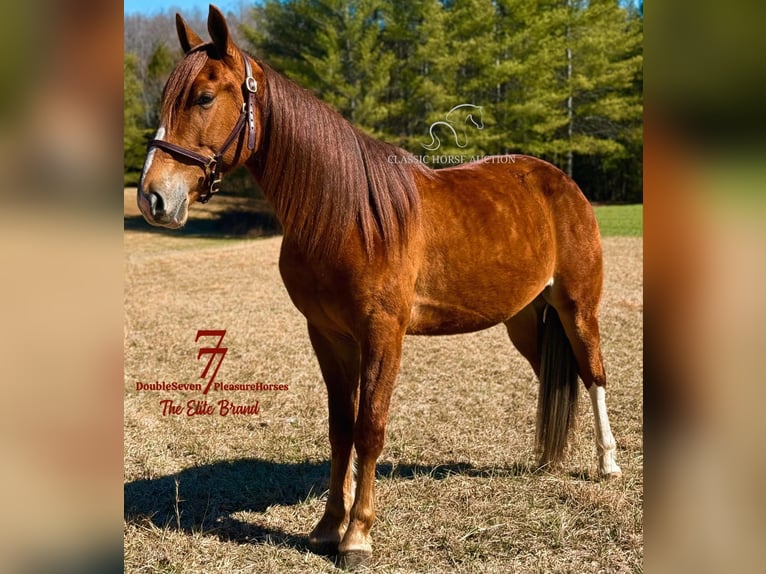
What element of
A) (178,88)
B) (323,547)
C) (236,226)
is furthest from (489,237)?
(236,226)

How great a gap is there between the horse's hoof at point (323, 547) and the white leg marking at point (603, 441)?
5.38ft

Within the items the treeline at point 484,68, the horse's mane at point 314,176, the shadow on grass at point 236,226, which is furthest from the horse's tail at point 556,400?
the shadow on grass at point 236,226

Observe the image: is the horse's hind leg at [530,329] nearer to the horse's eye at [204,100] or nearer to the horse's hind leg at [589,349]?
the horse's hind leg at [589,349]

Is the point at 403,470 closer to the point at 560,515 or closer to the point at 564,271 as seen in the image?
the point at 560,515

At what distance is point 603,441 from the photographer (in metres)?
3.30

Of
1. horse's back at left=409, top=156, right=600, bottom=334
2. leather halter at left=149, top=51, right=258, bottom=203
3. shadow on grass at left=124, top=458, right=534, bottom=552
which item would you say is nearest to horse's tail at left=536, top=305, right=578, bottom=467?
shadow on grass at left=124, top=458, right=534, bottom=552

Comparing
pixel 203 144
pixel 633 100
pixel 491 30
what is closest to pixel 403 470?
pixel 203 144

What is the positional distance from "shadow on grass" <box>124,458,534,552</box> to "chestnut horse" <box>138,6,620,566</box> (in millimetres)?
483

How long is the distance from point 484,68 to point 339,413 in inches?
318

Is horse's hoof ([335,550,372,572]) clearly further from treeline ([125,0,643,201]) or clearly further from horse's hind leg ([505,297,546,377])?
treeline ([125,0,643,201])

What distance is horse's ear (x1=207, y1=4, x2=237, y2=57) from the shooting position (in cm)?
205
